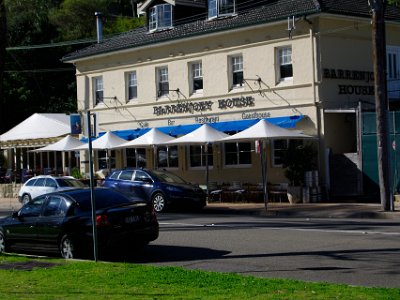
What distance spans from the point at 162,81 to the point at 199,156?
159 inches

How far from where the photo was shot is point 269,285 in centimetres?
966

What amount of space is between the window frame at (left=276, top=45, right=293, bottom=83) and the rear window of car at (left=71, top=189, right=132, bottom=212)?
1497cm

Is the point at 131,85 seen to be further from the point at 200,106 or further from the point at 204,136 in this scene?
the point at 204,136

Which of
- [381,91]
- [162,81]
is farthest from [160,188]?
[162,81]

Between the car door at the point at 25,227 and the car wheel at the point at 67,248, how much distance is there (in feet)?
2.82

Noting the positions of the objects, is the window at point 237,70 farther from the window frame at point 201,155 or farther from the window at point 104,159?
the window at point 104,159

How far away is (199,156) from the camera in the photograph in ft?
106

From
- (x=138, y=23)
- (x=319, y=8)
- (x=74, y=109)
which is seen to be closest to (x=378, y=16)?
(x=319, y=8)

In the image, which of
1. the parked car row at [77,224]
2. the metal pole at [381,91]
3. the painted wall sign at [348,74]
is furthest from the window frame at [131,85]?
the parked car row at [77,224]

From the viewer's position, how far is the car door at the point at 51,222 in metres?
14.2

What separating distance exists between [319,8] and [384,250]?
14.9 m

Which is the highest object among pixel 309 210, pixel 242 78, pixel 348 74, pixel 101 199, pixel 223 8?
pixel 223 8

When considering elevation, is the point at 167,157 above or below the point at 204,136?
below

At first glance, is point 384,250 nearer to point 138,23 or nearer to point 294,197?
point 294,197
